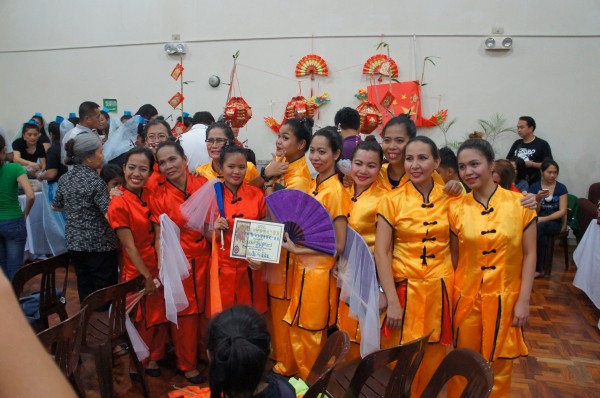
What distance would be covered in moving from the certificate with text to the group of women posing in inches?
4.3

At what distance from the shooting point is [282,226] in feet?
8.49

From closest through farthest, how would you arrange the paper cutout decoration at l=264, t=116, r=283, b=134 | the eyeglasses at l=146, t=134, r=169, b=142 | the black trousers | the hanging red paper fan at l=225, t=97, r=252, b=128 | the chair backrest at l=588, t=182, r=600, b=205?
the black trousers < the eyeglasses at l=146, t=134, r=169, b=142 < the hanging red paper fan at l=225, t=97, r=252, b=128 < the chair backrest at l=588, t=182, r=600, b=205 < the paper cutout decoration at l=264, t=116, r=283, b=134

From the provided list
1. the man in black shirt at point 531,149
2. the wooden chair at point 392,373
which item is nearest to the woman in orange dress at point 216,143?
the wooden chair at point 392,373

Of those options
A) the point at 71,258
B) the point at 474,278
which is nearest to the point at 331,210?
the point at 474,278

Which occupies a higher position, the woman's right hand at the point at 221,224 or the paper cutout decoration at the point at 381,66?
the paper cutout decoration at the point at 381,66

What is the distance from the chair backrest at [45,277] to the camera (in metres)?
2.70

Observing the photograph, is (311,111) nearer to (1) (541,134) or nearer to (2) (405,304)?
(2) (405,304)

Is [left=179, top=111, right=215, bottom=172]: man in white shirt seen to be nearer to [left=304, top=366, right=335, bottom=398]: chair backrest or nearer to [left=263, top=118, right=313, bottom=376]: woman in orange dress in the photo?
[left=263, top=118, right=313, bottom=376]: woman in orange dress

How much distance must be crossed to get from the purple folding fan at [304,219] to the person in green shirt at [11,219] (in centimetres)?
228

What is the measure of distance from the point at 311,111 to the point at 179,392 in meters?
2.81

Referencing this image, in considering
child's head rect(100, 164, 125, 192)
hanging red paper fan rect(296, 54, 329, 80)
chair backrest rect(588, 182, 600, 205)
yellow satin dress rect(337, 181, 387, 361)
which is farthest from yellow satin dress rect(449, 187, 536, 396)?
hanging red paper fan rect(296, 54, 329, 80)

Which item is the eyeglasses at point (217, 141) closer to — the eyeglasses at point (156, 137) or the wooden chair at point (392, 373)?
the eyeglasses at point (156, 137)

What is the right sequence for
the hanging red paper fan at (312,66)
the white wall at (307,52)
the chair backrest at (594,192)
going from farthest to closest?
the hanging red paper fan at (312,66) < the white wall at (307,52) < the chair backrest at (594,192)

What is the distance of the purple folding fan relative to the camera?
2.59 meters
